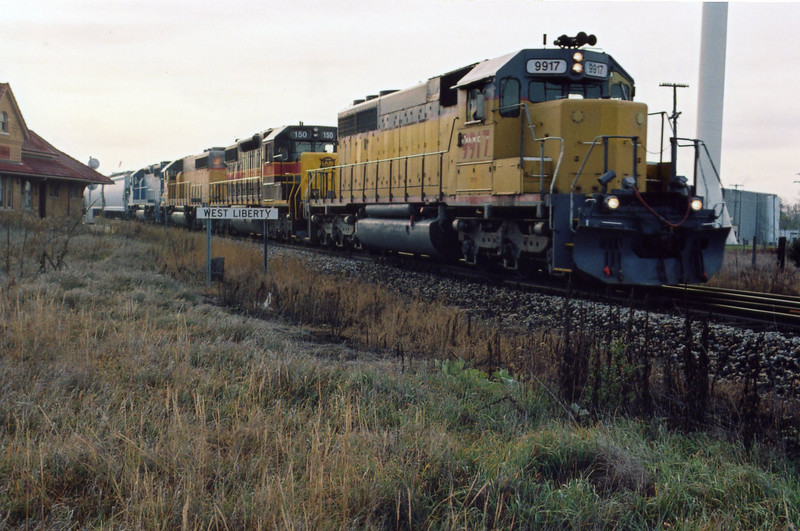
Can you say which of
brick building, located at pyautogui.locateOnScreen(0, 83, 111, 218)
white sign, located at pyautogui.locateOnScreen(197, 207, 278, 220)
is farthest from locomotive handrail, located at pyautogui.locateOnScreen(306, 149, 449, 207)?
brick building, located at pyautogui.locateOnScreen(0, 83, 111, 218)

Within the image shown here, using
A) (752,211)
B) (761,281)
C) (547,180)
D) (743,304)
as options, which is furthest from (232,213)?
(752,211)

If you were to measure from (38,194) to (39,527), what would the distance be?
3795cm

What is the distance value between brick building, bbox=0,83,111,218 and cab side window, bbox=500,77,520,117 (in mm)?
25209

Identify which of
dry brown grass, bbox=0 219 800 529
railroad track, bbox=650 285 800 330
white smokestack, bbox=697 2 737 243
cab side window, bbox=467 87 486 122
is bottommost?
dry brown grass, bbox=0 219 800 529

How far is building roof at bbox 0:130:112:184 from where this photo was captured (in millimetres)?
32781

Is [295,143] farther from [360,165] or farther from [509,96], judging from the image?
[509,96]

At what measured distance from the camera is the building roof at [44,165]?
3278 centimetres

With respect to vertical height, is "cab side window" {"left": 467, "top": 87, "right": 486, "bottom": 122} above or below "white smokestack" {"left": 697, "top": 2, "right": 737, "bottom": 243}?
below

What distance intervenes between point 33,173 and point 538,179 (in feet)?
99.4

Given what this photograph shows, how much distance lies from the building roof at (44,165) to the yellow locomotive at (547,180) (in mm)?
25528

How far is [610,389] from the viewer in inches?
202

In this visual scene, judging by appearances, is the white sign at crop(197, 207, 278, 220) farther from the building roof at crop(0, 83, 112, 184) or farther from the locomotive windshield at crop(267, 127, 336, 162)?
the building roof at crop(0, 83, 112, 184)

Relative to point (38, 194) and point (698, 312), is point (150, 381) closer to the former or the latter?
point (698, 312)

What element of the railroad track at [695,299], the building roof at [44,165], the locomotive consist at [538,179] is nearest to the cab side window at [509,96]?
the locomotive consist at [538,179]
